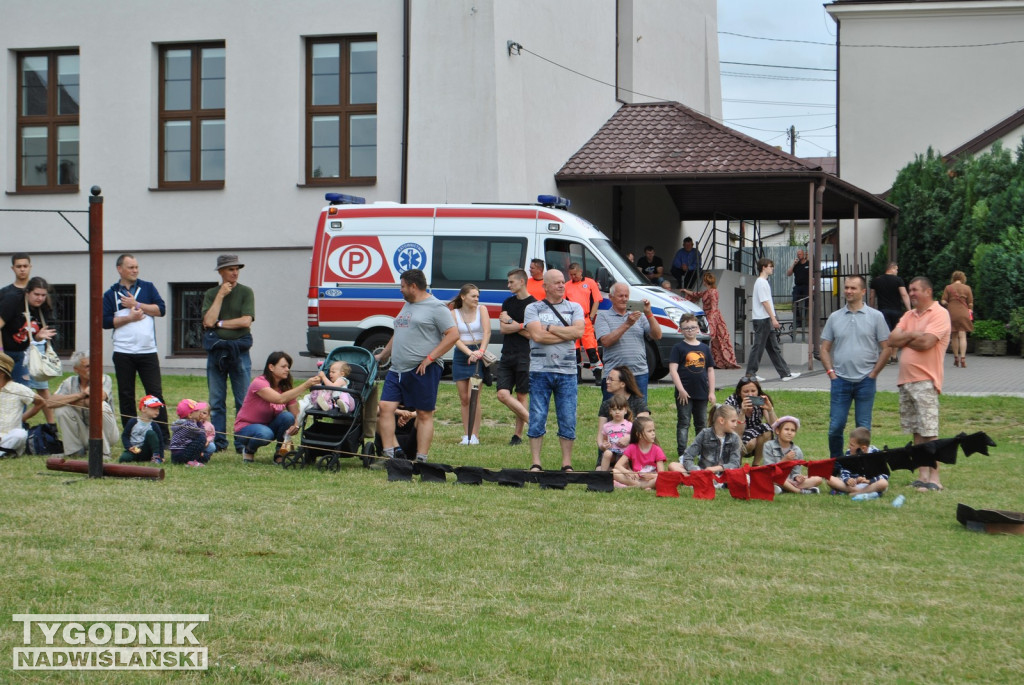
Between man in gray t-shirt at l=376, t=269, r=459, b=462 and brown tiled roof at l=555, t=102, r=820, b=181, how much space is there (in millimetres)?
12935

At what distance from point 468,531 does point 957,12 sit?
3226 cm

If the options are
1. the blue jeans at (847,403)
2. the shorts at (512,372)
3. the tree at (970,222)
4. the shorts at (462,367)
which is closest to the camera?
the blue jeans at (847,403)

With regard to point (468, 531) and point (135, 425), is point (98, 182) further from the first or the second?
point (468, 531)

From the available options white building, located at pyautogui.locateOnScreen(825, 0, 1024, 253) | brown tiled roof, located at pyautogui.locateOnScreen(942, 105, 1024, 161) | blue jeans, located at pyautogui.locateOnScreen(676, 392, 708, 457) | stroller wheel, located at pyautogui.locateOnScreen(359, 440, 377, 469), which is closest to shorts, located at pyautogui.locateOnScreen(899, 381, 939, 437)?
blue jeans, located at pyautogui.locateOnScreen(676, 392, 708, 457)

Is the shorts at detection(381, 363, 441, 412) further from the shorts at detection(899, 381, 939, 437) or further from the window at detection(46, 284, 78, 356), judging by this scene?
the window at detection(46, 284, 78, 356)

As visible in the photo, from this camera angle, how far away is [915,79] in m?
36.3

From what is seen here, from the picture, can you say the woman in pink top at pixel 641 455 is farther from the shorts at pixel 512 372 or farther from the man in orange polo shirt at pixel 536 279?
the man in orange polo shirt at pixel 536 279

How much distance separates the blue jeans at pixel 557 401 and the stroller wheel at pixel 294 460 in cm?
202

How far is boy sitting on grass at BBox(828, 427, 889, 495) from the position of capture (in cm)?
1021

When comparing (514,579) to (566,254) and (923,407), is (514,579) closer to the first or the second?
(923,407)

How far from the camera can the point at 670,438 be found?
47.4 feet

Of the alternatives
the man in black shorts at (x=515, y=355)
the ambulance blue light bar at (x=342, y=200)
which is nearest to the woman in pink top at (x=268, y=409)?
the man in black shorts at (x=515, y=355)

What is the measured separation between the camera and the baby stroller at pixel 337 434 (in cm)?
1105

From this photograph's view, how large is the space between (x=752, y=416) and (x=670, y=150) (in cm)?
1368
